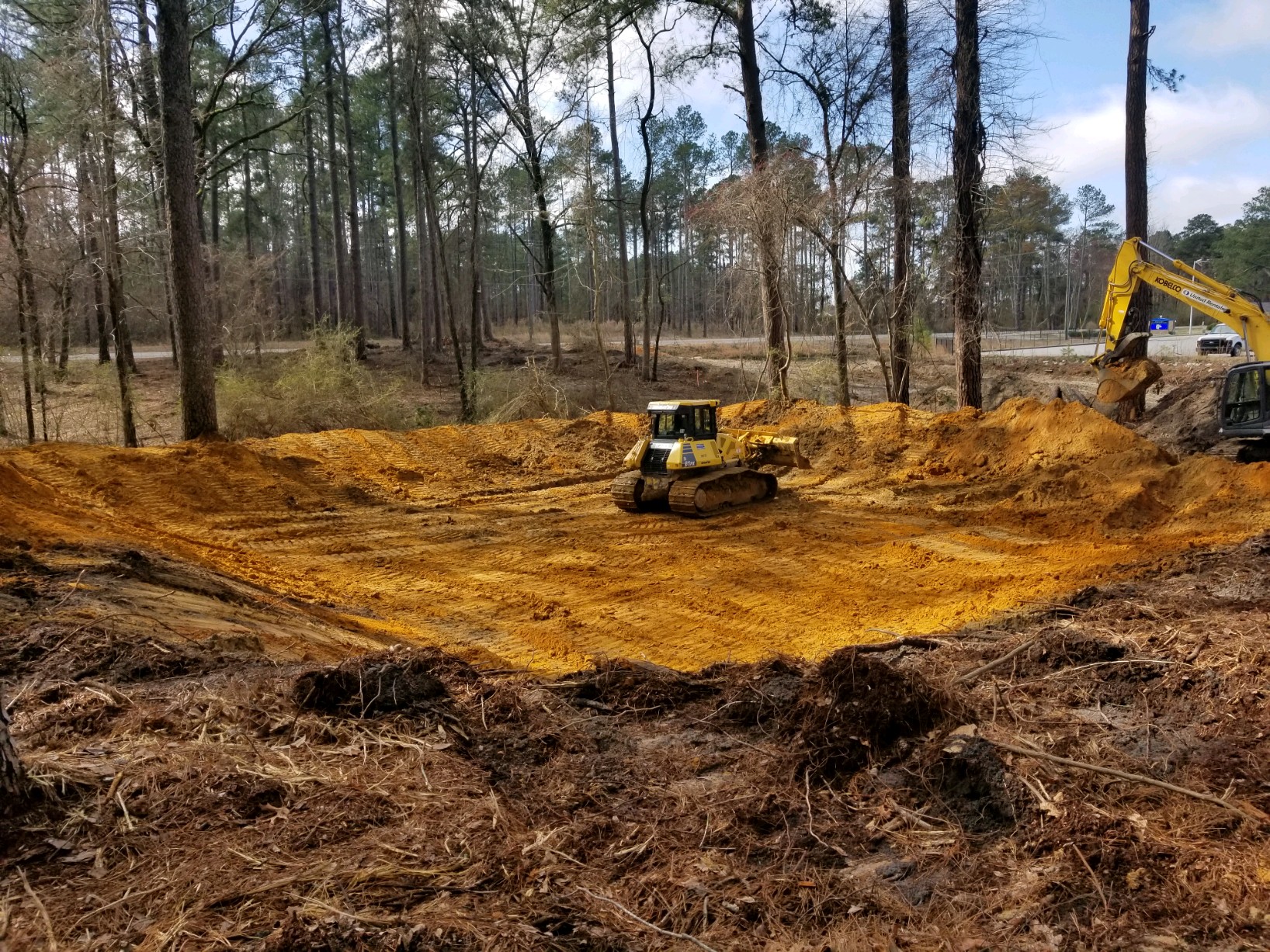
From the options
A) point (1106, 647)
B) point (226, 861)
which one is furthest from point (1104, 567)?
point (226, 861)

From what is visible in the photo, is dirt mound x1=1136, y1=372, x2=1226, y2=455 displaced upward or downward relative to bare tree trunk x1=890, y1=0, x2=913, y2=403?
downward

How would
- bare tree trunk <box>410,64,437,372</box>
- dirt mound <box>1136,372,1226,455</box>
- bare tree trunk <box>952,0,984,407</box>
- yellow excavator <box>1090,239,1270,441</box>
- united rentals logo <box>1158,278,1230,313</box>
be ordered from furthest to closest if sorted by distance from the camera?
bare tree trunk <box>410,64,437,372</box> → bare tree trunk <box>952,0,984,407</box> → dirt mound <box>1136,372,1226,455</box> → united rentals logo <box>1158,278,1230,313</box> → yellow excavator <box>1090,239,1270,441</box>

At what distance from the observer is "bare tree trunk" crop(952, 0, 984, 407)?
1738cm

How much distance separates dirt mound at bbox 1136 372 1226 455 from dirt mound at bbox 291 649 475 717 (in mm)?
16471

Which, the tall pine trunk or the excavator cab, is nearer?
the excavator cab

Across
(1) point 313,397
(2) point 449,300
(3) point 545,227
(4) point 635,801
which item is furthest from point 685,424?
(3) point 545,227

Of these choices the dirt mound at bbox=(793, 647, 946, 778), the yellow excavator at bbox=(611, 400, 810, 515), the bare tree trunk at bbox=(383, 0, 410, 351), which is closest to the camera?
the dirt mound at bbox=(793, 647, 946, 778)

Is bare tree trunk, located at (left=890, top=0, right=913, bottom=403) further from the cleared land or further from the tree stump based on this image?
the tree stump

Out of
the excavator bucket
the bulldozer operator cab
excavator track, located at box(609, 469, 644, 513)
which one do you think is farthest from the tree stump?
the excavator bucket

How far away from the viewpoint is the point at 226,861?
3.03m

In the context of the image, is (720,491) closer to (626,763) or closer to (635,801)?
(626,763)

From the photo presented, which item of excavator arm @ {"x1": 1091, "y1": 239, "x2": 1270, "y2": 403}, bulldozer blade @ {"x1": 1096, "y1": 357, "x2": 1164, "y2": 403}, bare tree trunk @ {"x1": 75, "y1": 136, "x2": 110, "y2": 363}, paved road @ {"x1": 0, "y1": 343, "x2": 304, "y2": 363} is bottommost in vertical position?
bulldozer blade @ {"x1": 1096, "y1": 357, "x2": 1164, "y2": 403}

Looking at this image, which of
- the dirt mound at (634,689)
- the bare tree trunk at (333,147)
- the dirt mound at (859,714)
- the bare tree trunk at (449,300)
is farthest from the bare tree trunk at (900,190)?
the bare tree trunk at (333,147)

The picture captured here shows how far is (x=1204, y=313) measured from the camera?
16.4 meters
